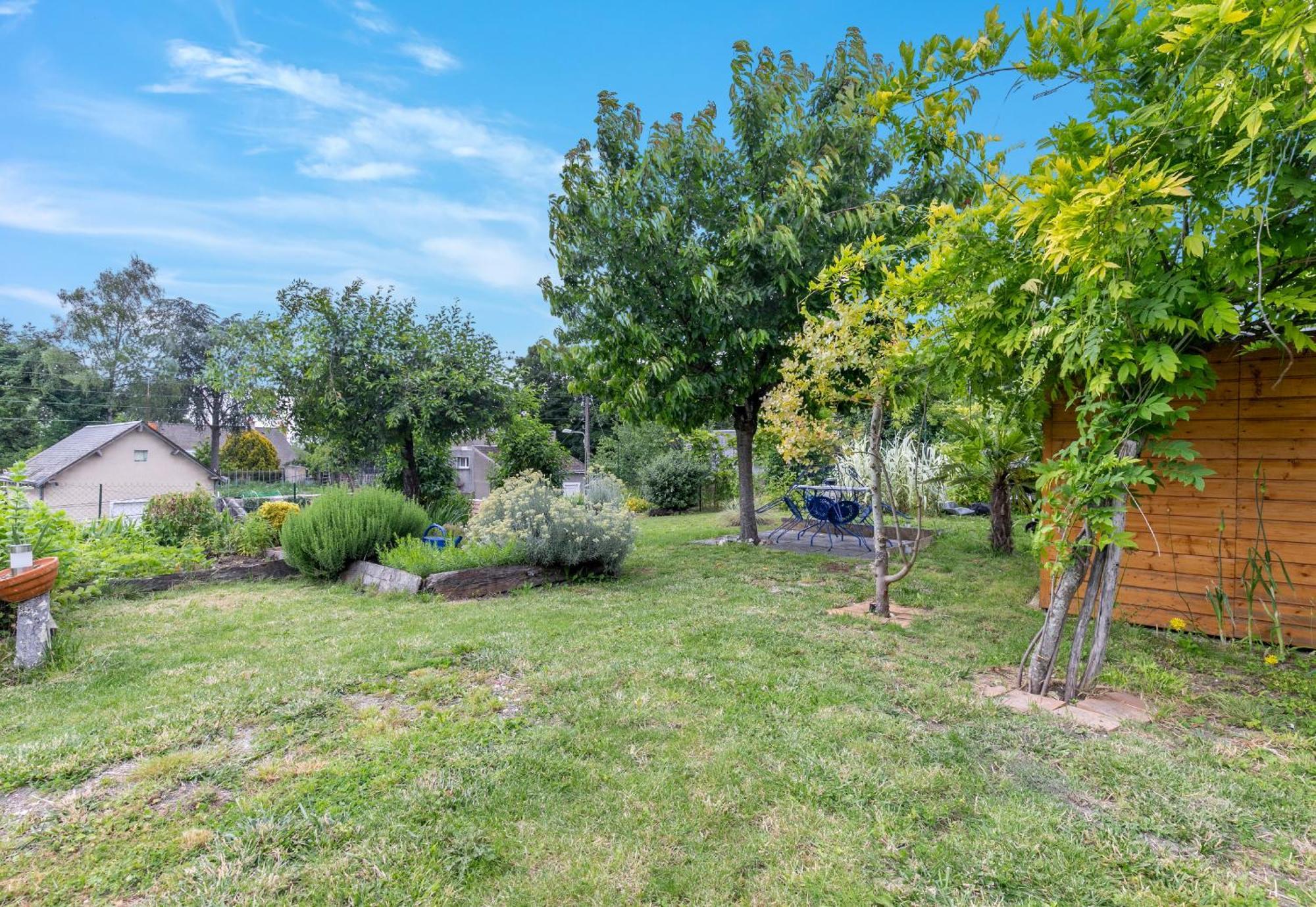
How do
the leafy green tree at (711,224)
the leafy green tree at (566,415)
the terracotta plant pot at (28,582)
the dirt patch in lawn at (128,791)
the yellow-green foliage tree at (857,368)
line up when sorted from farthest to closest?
the leafy green tree at (566,415) < the leafy green tree at (711,224) < the yellow-green foliage tree at (857,368) < the terracotta plant pot at (28,582) < the dirt patch in lawn at (128,791)

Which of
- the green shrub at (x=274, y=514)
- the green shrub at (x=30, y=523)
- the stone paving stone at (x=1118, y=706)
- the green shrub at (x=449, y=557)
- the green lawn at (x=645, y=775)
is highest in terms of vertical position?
the green shrub at (x=30, y=523)

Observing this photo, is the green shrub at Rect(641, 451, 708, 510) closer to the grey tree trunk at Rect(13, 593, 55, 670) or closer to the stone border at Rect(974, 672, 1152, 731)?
the stone border at Rect(974, 672, 1152, 731)

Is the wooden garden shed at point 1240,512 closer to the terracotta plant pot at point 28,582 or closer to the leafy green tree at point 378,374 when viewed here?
the terracotta plant pot at point 28,582

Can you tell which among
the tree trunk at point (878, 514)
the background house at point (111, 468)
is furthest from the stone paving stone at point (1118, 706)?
the background house at point (111, 468)

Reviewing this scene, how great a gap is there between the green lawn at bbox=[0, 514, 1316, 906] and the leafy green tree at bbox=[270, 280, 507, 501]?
18.0 feet

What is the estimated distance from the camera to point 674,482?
14.8m

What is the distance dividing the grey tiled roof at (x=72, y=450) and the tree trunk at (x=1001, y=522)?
2177 centimetres

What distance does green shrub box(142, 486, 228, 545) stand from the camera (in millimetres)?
7719

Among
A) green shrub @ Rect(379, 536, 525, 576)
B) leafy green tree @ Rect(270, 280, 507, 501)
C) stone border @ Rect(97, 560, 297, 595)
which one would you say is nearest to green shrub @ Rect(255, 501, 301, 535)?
leafy green tree @ Rect(270, 280, 507, 501)

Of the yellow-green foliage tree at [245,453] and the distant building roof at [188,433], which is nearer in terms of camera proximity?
the distant building roof at [188,433]

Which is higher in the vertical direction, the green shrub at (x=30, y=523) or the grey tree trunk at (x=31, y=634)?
the green shrub at (x=30, y=523)

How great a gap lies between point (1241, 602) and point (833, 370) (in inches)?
117

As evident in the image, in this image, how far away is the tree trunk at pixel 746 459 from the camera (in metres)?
7.91

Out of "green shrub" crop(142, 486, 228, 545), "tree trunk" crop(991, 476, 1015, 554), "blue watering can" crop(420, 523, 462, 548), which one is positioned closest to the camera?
"blue watering can" crop(420, 523, 462, 548)
